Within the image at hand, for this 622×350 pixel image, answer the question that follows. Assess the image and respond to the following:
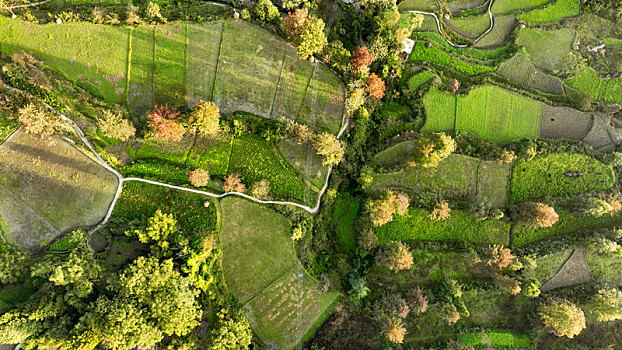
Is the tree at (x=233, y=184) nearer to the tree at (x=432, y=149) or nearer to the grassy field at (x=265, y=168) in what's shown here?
the grassy field at (x=265, y=168)

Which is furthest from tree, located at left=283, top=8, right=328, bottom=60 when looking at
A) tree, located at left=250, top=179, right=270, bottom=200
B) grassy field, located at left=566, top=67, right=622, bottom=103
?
grassy field, located at left=566, top=67, right=622, bottom=103

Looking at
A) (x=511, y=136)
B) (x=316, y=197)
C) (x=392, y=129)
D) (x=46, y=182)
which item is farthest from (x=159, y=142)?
(x=511, y=136)

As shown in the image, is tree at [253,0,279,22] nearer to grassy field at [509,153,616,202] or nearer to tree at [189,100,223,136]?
tree at [189,100,223,136]

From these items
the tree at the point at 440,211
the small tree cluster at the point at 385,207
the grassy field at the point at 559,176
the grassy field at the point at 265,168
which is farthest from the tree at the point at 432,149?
the grassy field at the point at 265,168

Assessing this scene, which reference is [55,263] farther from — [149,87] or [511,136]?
[511,136]

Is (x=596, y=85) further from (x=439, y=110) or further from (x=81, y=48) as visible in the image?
(x=81, y=48)

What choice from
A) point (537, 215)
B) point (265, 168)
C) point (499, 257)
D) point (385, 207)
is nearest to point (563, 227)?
point (537, 215)
